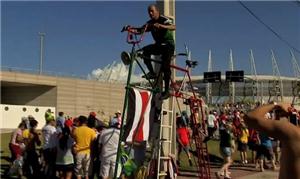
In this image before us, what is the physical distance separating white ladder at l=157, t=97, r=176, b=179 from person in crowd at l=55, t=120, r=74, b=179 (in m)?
2.02

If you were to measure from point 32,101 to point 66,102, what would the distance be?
12.5 feet

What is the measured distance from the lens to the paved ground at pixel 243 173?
15109mm

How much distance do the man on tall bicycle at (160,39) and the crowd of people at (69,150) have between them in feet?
6.07

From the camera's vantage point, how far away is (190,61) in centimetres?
1080

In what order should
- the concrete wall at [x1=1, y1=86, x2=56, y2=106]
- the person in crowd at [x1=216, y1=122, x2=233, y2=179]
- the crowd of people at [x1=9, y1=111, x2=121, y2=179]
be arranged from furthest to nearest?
the concrete wall at [x1=1, y1=86, x2=56, y2=106], the person in crowd at [x1=216, y1=122, x2=233, y2=179], the crowd of people at [x1=9, y1=111, x2=121, y2=179]

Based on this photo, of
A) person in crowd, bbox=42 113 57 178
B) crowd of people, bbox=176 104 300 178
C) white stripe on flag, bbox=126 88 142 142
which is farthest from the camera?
crowd of people, bbox=176 104 300 178

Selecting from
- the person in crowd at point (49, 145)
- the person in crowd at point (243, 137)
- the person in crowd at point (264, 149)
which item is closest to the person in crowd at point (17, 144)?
the person in crowd at point (49, 145)

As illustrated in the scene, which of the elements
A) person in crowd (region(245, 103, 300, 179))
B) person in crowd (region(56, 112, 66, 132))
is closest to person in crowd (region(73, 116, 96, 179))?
person in crowd (region(56, 112, 66, 132))

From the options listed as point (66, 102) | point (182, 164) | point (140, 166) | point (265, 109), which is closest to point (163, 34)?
point (140, 166)

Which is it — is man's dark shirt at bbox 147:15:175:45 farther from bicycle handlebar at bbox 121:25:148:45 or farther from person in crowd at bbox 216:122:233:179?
person in crowd at bbox 216:122:233:179

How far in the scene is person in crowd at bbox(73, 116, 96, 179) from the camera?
10891 millimetres

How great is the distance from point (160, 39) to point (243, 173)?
8158 millimetres

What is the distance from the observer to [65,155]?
11.4 metres

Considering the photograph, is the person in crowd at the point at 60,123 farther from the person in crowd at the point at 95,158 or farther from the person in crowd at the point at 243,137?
the person in crowd at the point at 243,137
